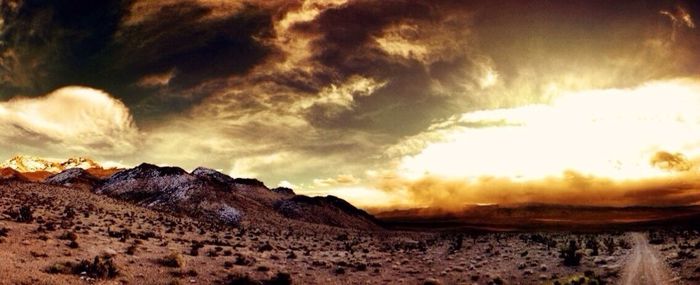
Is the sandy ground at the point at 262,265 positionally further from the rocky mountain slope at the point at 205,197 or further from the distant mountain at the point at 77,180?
the distant mountain at the point at 77,180

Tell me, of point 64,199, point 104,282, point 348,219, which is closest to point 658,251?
point 104,282

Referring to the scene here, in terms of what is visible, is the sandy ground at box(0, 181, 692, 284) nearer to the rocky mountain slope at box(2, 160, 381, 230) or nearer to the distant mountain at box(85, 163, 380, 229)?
the rocky mountain slope at box(2, 160, 381, 230)

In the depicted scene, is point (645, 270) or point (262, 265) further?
point (262, 265)

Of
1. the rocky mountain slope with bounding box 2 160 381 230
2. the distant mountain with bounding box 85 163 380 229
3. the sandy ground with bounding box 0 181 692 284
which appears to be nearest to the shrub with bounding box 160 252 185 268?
the sandy ground with bounding box 0 181 692 284

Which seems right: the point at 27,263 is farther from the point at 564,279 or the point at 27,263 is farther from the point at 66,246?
the point at 564,279

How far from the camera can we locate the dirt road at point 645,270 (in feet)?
67.2

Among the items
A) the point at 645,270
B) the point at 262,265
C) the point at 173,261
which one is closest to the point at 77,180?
the point at 173,261

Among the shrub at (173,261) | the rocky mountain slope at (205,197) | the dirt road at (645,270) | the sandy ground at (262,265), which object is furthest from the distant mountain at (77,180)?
the dirt road at (645,270)

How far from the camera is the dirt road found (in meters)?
20.5

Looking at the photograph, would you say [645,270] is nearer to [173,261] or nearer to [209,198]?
[173,261]

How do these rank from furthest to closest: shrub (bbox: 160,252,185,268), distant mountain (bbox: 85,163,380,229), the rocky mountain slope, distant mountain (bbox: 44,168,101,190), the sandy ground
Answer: distant mountain (bbox: 44,168,101,190) → distant mountain (bbox: 85,163,380,229) → the rocky mountain slope → shrub (bbox: 160,252,185,268) → the sandy ground

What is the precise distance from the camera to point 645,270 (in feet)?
77.2

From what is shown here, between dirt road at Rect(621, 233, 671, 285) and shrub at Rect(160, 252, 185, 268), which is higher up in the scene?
shrub at Rect(160, 252, 185, 268)

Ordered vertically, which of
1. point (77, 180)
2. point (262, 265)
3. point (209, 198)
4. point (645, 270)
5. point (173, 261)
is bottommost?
point (645, 270)
